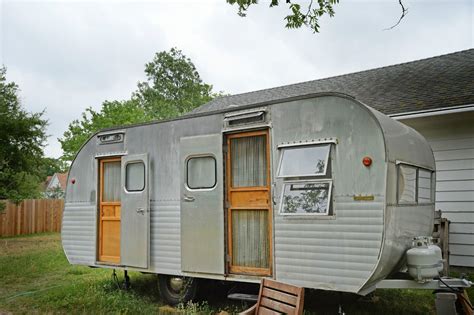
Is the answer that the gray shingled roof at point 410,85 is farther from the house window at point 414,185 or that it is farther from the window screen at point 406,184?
the window screen at point 406,184

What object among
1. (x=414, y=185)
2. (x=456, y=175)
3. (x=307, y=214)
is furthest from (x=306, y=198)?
(x=456, y=175)

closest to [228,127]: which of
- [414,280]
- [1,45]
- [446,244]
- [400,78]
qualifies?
[414,280]

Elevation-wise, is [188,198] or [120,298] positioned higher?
[188,198]

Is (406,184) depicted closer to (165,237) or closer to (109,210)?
(165,237)

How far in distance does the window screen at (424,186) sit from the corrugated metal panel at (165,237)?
350cm

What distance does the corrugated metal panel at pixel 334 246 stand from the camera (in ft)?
15.2

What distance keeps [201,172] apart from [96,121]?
2642 cm

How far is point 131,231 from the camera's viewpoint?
7.01 meters

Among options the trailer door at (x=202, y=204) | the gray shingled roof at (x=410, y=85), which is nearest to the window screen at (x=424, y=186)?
the gray shingled roof at (x=410, y=85)

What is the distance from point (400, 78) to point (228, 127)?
6.12m

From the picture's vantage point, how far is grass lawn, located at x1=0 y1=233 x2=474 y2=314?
6285 mm

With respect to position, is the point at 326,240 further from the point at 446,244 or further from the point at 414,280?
the point at 446,244

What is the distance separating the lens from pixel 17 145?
14.2 meters

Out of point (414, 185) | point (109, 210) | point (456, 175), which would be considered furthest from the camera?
point (456, 175)
